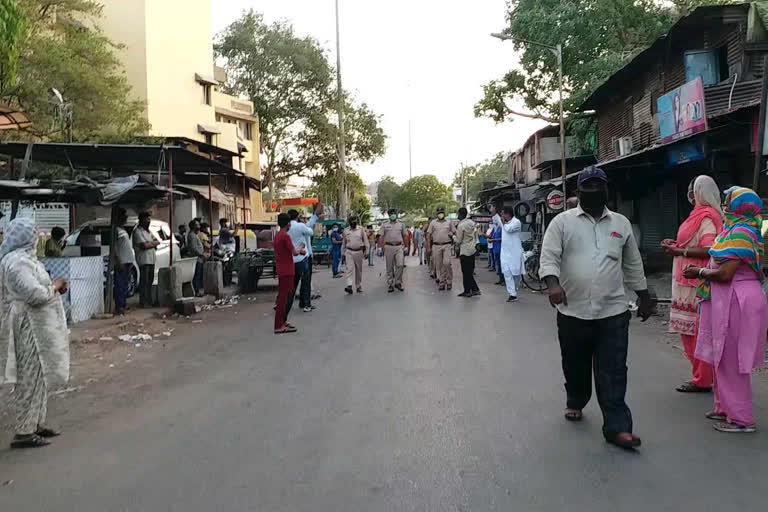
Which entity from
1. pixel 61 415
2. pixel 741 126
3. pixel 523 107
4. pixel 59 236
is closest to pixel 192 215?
pixel 523 107

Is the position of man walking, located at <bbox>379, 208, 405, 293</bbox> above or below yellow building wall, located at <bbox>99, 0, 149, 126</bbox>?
below

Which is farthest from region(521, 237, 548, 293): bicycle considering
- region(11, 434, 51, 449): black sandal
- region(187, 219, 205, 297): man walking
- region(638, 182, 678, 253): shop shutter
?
region(11, 434, 51, 449): black sandal

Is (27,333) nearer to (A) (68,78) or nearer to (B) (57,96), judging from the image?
(B) (57,96)

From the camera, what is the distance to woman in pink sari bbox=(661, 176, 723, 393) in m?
5.57

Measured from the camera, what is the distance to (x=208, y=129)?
1361 inches

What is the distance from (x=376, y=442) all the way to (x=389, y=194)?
96375 mm

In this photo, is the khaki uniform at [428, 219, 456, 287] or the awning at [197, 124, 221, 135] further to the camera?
the awning at [197, 124, 221, 135]

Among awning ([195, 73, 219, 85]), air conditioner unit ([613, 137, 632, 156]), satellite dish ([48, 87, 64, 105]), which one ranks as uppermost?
awning ([195, 73, 219, 85])

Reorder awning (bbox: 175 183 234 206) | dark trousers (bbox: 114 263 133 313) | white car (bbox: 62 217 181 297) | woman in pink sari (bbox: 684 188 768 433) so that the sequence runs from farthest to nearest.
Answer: awning (bbox: 175 183 234 206), white car (bbox: 62 217 181 297), dark trousers (bbox: 114 263 133 313), woman in pink sari (bbox: 684 188 768 433)

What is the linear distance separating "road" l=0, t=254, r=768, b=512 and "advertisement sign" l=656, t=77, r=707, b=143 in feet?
31.1

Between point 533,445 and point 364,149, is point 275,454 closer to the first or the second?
point 533,445

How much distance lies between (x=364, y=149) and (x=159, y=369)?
126 feet

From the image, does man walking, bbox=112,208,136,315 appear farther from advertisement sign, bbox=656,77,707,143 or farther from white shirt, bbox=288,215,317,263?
advertisement sign, bbox=656,77,707,143

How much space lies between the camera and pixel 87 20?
1204 inches
